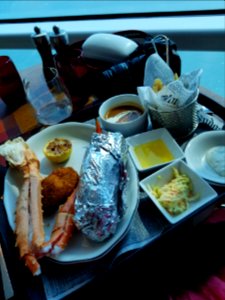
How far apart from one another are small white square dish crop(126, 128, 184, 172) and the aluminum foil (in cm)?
5

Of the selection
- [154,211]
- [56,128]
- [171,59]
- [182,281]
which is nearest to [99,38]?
[171,59]

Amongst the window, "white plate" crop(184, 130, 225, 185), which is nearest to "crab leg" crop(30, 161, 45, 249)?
"white plate" crop(184, 130, 225, 185)

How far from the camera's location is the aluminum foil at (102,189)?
0.43 m

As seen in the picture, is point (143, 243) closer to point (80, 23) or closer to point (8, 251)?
point (8, 251)

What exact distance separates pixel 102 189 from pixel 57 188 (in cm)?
11

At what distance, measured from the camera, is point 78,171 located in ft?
1.98

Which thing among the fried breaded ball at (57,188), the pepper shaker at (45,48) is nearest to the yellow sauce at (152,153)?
the fried breaded ball at (57,188)

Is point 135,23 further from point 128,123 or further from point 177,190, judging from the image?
point 177,190

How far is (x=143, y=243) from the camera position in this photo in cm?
45

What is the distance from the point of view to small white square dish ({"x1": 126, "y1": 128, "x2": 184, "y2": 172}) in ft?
1.85

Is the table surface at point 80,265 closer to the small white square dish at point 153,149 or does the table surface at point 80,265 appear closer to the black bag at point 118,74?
the small white square dish at point 153,149

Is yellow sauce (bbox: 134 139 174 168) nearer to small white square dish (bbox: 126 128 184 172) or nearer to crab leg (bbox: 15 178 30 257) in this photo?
small white square dish (bbox: 126 128 184 172)

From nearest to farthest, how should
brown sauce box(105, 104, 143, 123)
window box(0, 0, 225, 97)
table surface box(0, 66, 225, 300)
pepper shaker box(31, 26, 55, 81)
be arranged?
table surface box(0, 66, 225, 300) < brown sauce box(105, 104, 143, 123) < pepper shaker box(31, 26, 55, 81) < window box(0, 0, 225, 97)

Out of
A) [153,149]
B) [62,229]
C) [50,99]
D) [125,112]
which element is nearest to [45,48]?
[50,99]
